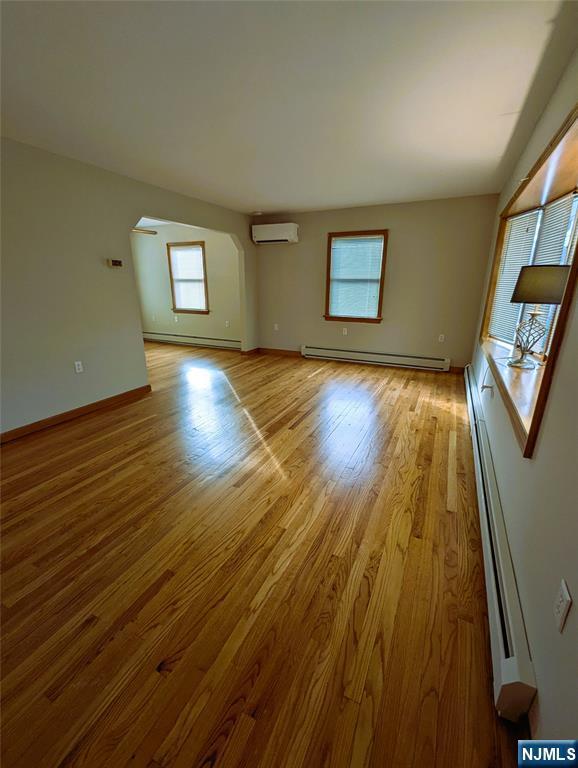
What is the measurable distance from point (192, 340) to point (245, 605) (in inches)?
243

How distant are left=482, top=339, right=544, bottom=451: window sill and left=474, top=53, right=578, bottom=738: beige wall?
0.14 metres

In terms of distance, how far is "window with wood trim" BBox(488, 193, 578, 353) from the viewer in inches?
84.4

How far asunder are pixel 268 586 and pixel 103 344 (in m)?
3.14

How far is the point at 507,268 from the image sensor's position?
337cm

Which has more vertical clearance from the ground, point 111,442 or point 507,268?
point 507,268

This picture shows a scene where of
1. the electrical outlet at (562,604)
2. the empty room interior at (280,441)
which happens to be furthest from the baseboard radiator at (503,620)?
the electrical outlet at (562,604)

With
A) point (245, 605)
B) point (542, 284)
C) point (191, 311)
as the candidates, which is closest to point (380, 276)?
point (542, 284)

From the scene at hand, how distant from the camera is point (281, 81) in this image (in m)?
1.81

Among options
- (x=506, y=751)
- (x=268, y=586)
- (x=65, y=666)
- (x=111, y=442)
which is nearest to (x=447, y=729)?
(x=506, y=751)

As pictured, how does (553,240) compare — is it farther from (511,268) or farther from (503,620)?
(503,620)

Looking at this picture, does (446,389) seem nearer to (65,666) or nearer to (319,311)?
(319,311)

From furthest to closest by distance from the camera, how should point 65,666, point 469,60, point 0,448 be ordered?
point 0,448, point 469,60, point 65,666

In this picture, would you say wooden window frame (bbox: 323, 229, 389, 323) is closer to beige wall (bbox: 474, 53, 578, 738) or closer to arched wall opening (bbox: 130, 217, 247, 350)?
arched wall opening (bbox: 130, 217, 247, 350)

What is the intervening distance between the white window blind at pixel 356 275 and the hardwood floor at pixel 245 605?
307 centimetres
